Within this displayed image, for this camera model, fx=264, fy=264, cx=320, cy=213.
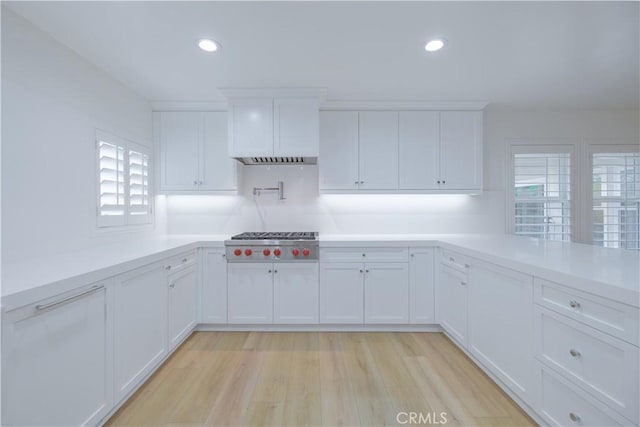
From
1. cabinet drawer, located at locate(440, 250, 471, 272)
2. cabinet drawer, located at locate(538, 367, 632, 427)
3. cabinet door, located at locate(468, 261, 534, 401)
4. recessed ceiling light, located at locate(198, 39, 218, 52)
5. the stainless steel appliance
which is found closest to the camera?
cabinet drawer, located at locate(538, 367, 632, 427)

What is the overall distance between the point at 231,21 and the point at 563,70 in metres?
2.68

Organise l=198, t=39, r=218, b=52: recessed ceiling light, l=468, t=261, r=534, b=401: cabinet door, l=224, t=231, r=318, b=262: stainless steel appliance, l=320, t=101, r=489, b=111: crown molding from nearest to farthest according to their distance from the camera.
Result: l=468, t=261, r=534, b=401: cabinet door < l=198, t=39, r=218, b=52: recessed ceiling light < l=224, t=231, r=318, b=262: stainless steel appliance < l=320, t=101, r=489, b=111: crown molding

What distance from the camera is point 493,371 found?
1.79m

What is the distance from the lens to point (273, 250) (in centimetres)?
251

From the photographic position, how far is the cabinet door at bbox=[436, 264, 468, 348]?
85.0 inches

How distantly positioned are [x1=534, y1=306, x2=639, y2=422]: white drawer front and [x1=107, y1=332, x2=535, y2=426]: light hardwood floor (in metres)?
0.52

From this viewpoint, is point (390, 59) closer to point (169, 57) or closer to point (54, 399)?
point (169, 57)

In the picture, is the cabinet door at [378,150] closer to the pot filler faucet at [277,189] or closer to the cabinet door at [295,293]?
the pot filler faucet at [277,189]

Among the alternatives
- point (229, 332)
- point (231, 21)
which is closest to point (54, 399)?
point (229, 332)

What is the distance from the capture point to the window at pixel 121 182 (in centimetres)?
220

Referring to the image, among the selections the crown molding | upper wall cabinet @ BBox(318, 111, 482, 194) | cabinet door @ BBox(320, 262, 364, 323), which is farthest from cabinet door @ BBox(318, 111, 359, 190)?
cabinet door @ BBox(320, 262, 364, 323)

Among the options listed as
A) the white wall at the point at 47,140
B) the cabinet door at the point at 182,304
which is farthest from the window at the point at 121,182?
the cabinet door at the point at 182,304

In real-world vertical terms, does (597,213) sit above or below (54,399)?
above

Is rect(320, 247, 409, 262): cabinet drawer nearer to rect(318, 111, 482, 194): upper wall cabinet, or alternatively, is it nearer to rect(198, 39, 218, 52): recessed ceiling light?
rect(318, 111, 482, 194): upper wall cabinet
